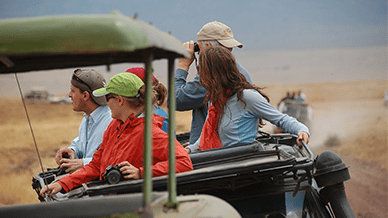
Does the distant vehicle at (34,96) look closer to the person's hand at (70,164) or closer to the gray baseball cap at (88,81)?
the gray baseball cap at (88,81)

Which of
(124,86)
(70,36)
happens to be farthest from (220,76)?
(70,36)

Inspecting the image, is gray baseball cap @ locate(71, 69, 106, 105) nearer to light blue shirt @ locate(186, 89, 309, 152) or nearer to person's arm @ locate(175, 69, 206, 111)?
person's arm @ locate(175, 69, 206, 111)

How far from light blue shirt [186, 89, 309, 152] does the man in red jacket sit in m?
0.60

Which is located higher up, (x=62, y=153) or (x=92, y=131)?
(x=92, y=131)

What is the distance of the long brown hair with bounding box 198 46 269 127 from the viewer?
3.02m

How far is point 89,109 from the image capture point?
3488 millimetres

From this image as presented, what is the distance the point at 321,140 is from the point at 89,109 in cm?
1492

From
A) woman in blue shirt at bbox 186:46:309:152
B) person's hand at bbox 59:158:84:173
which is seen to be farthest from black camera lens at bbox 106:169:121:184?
woman in blue shirt at bbox 186:46:309:152

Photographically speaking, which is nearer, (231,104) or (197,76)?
(231,104)

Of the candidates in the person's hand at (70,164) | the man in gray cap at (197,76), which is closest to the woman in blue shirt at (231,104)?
the man in gray cap at (197,76)

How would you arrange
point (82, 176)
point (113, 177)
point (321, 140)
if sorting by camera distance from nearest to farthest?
point (113, 177)
point (82, 176)
point (321, 140)

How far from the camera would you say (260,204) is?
2.43m

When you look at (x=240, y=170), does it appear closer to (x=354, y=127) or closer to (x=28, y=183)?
(x=28, y=183)

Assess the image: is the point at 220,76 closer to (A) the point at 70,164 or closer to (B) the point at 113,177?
(B) the point at 113,177
